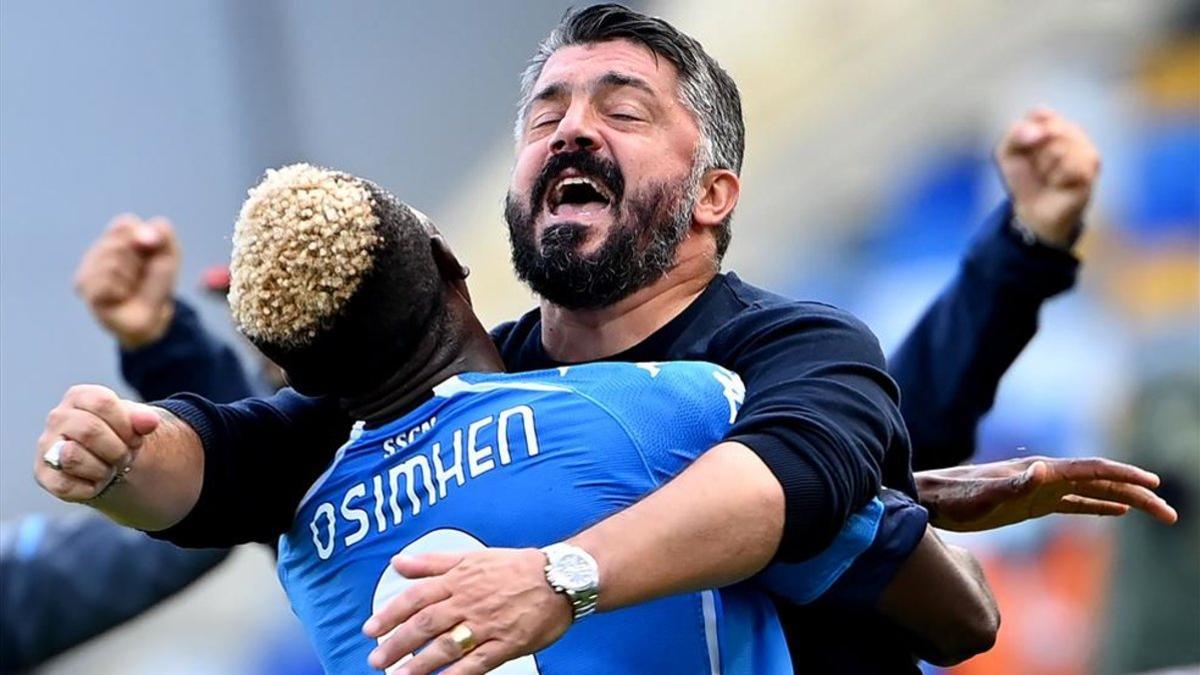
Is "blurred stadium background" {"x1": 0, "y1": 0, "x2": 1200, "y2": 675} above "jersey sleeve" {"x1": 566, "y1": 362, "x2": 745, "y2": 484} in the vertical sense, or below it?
below

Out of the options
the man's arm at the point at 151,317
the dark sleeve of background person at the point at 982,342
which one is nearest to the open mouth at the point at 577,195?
the dark sleeve of background person at the point at 982,342

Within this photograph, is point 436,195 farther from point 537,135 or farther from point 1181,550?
point 537,135

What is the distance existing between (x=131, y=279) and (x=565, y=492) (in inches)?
94.4

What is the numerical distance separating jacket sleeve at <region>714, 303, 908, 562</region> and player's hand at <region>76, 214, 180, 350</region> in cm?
220

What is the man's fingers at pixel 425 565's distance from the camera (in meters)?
1.88

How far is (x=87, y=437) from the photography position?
2.12m

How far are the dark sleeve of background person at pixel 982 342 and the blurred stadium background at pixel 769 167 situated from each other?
1.94 metres

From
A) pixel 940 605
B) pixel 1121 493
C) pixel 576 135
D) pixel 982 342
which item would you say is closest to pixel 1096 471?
pixel 1121 493

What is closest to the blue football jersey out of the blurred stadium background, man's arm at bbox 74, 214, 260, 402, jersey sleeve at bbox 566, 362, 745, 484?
jersey sleeve at bbox 566, 362, 745, 484

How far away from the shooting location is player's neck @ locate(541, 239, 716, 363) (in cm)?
256

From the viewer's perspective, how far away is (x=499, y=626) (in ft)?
6.13

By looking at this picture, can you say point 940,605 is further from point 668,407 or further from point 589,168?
point 589,168

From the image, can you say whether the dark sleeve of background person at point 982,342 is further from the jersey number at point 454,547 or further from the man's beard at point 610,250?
the jersey number at point 454,547

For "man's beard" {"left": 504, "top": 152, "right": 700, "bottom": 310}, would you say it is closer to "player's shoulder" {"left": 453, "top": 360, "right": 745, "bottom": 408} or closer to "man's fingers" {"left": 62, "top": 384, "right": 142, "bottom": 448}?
"player's shoulder" {"left": 453, "top": 360, "right": 745, "bottom": 408}
